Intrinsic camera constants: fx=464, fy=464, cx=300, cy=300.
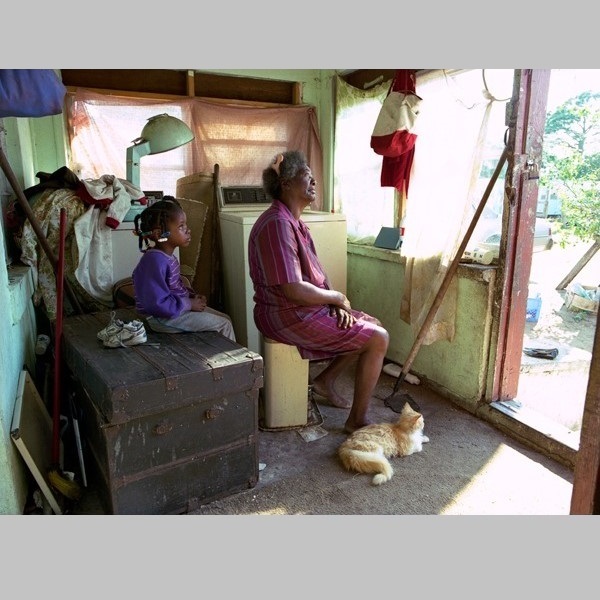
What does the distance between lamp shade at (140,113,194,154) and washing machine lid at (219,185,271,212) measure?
25.9 inches

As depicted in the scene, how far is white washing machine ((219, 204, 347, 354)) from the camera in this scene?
3.21 metres

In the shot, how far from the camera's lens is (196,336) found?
2.28 metres

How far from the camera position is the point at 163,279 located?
2254 millimetres

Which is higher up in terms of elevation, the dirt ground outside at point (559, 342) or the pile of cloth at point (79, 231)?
the pile of cloth at point (79, 231)

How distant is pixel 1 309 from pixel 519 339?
254 cm

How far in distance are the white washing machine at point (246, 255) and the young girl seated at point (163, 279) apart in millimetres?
822

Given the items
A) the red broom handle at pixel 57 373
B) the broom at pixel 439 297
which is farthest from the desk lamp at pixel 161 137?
the broom at pixel 439 297

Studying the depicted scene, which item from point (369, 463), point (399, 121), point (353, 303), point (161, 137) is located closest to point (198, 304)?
point (369, 463)

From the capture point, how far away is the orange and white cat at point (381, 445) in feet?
7.12

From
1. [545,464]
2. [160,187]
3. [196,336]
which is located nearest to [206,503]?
[196,336]

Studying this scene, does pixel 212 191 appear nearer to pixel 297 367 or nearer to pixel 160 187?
pixel 160 187

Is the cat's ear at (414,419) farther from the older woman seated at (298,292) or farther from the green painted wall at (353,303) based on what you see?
the green painted wall at (353,303)

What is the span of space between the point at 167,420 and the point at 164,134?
6.49ft

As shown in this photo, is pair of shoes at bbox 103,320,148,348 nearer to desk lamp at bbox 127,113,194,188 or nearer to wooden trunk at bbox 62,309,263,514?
wooden trunk at bbox 62,309,263,514
